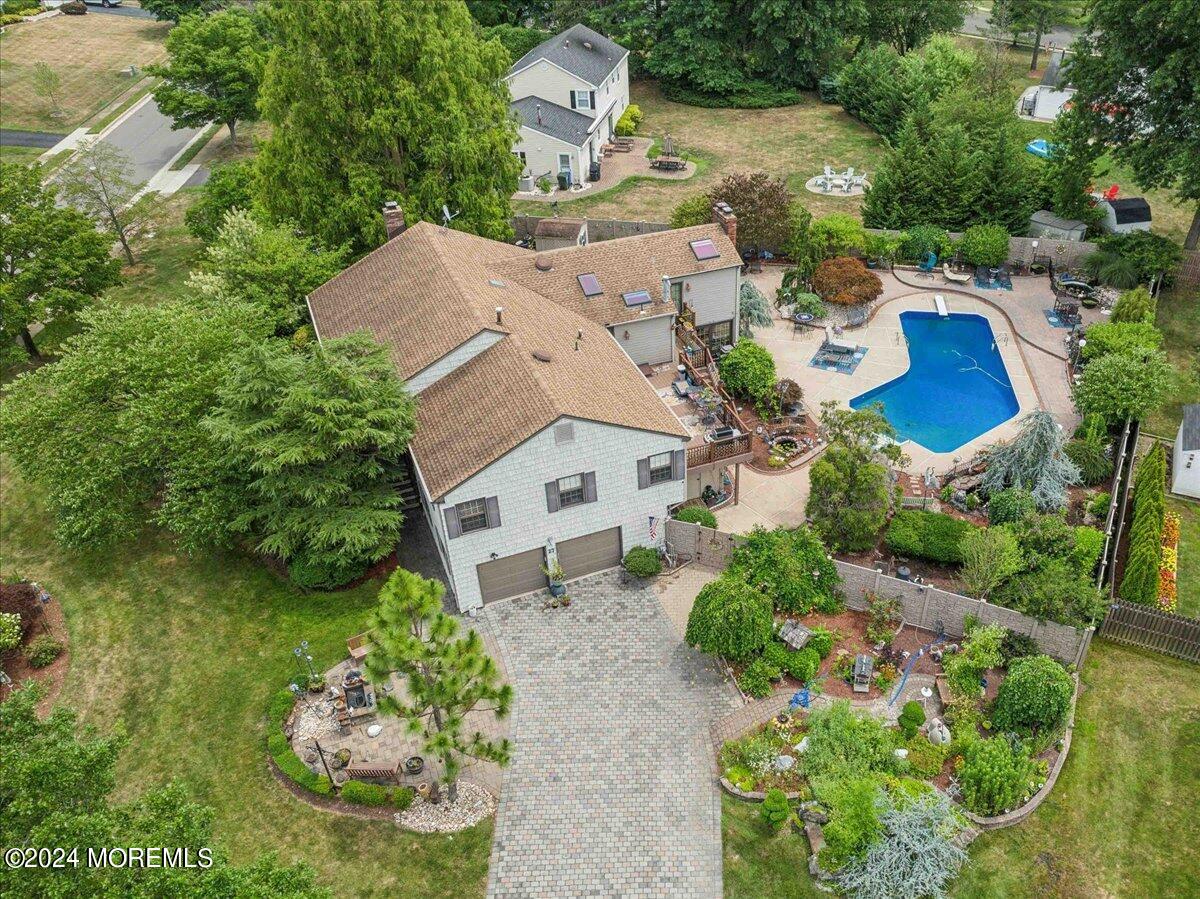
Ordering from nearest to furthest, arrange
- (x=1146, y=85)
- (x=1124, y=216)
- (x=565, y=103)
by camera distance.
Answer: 1. (x=1146, y=85)
2. (x=1124, y=216)
3. (x=565, y=103)

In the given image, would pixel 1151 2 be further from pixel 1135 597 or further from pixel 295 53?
pixel 295 53

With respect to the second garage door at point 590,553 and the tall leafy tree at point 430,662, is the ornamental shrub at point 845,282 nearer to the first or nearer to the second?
the second garage door at point 590,553

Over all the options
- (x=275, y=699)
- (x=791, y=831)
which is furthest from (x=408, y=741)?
(x=791, y=831)

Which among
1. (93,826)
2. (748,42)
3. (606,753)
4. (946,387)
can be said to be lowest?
(946,387)

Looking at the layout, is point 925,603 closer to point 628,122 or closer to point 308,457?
point 308,457

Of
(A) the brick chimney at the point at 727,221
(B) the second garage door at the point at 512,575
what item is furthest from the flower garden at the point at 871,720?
(A) the brick chimney at the point at 727,221

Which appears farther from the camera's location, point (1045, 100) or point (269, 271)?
point (1045, 100)

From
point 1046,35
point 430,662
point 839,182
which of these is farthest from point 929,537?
point 1046,35
